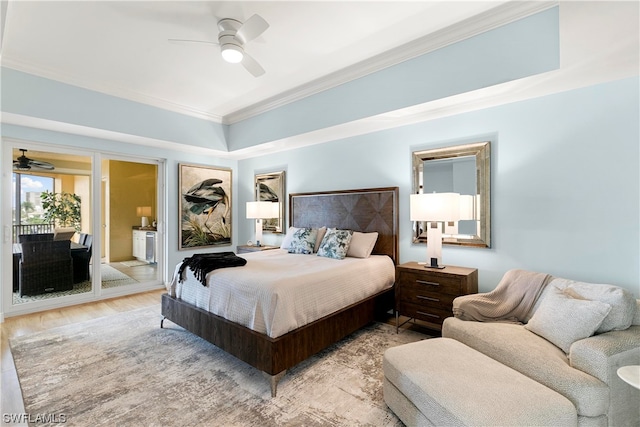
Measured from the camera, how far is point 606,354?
5.13ft

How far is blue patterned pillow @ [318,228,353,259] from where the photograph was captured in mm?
3643

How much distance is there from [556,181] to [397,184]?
63.9 inches

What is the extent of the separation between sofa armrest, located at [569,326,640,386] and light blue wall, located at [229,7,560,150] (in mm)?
1951

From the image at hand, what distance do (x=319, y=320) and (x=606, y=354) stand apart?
185cm

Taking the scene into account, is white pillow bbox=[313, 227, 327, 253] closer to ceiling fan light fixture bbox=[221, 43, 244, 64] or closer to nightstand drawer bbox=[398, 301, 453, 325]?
nightstand drawer bbox=[398, 301, 453, 325]

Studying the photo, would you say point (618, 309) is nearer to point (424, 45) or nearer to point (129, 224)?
point (424, 45)

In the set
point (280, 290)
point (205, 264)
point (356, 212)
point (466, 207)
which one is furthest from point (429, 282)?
point (205, 264)

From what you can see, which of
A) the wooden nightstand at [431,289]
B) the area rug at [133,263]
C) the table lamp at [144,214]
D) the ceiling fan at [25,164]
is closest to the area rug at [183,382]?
the wooden nightstand at [431,289]

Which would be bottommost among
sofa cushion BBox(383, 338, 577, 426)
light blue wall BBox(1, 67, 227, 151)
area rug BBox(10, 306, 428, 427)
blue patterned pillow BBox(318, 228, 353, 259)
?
area rug BBox(10, 306, 428, 427)

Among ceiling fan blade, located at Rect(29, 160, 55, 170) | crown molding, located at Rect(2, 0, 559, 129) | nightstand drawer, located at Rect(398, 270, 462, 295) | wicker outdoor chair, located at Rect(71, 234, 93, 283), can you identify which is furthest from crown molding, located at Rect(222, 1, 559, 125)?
wicker outdoor chair, located at Rect(71, 234, 93, 283)

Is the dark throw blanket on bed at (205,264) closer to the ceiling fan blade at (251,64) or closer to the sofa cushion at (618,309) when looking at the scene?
the ceiling fan blade at (251,64)

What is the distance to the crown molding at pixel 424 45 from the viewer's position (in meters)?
2.34

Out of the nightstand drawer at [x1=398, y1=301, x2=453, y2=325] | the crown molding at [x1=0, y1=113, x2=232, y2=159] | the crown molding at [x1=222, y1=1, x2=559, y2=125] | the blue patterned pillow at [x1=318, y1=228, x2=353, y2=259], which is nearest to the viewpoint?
the crown molding at [x1=222, y1=1, x2=559, y2=125]

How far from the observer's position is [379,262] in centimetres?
355
